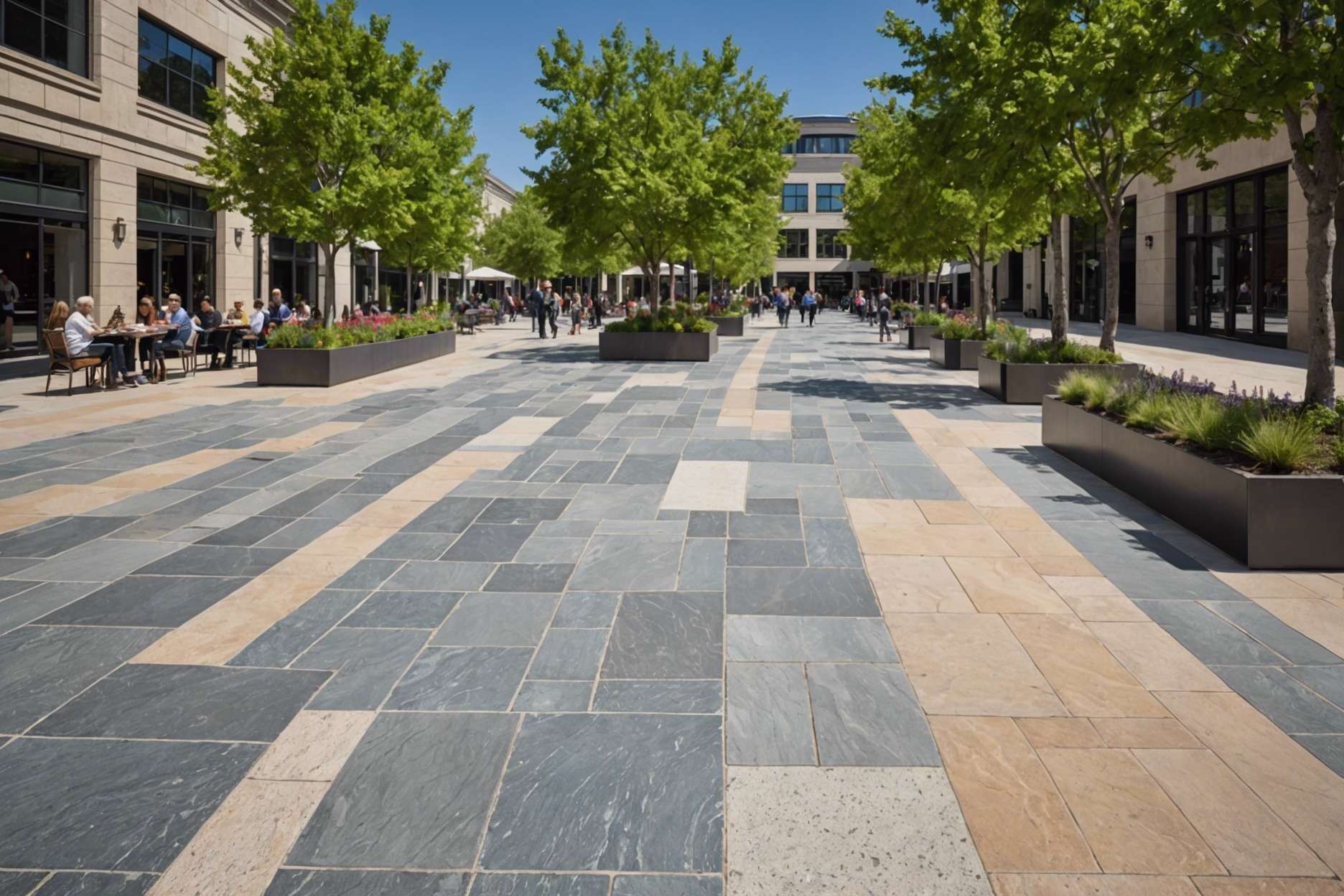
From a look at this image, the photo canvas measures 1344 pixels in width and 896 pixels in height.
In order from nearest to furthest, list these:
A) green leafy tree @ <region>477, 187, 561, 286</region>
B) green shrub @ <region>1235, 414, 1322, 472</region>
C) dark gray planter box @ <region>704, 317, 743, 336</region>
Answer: green shrub @ <region>1235, 414, 1322, 472</region>
dark gray planter box @ <region>704, 317, 743, 336</region>
green leafy tree @ <region>477, 187, 561, 286</region>

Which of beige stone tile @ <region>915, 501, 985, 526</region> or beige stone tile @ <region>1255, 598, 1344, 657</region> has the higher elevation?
beige stone tile @ <region>915, 501, 985, 526</region>

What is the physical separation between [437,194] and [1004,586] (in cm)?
2046

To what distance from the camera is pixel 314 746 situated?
3.79m

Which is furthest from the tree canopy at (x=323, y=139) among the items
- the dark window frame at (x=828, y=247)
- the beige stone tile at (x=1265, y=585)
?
the dark window frame at (x=828, y=247)

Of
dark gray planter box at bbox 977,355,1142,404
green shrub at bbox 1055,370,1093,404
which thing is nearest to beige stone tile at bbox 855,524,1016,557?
green shrub at bbox 1055,370,1093,404

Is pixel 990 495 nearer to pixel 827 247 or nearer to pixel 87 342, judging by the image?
pixel 87 342

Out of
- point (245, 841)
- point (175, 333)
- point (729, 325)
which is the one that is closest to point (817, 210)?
point (729, 325)

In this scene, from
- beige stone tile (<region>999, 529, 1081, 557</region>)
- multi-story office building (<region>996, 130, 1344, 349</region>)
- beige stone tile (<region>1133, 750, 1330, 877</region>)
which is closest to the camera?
beige stone tile (<region>1133, 750, 1330, 877</region>)

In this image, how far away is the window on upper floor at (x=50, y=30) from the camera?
723 inches

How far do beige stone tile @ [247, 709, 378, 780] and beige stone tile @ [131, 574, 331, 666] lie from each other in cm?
91

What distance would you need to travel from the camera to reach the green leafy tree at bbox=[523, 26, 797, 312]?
22516 mm

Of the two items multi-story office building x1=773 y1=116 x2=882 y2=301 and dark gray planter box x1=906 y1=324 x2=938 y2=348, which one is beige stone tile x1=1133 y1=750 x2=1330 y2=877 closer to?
dark gray planter box x1=906 y1=324 x2=938 y2=348

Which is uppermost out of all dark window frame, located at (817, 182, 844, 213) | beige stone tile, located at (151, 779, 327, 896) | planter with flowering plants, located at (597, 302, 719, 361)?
dark window frame, located at (817, 182, 844, 213)

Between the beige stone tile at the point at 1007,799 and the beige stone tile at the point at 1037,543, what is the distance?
9.00 ft
